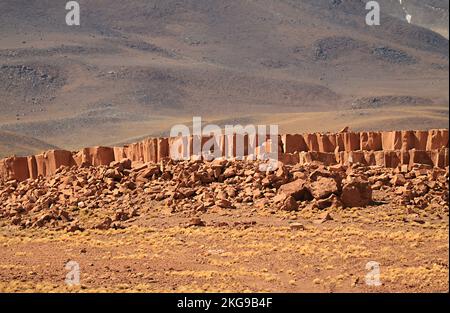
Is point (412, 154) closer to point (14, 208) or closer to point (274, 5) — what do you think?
point (14, 208)

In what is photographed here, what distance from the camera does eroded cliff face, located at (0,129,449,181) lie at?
2730cm

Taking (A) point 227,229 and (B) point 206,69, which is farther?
(B) point 206,69

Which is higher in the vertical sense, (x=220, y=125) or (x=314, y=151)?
(x=314, y=151)

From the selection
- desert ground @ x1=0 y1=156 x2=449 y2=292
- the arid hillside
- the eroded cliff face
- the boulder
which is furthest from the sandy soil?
the arid hillside

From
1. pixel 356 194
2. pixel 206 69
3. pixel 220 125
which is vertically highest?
pixel 206 69

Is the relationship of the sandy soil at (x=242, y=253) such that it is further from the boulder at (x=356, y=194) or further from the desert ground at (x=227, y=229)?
the boulder at (x=356, y=194)

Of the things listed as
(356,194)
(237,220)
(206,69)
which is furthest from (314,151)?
(206,69)

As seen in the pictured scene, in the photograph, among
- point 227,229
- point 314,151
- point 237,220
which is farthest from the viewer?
point 314,151

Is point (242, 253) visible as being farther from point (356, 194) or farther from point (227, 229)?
point (356, 194)

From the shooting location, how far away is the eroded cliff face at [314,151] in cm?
2730

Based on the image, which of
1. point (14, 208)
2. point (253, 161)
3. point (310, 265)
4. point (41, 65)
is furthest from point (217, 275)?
point (41, 65)

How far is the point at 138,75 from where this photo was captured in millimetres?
125938

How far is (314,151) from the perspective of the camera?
28953 mm

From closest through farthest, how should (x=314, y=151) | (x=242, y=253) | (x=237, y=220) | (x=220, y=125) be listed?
(x=242, y=253), (x=237, y=220), (x=314, y=151), (x=220, y=125)
